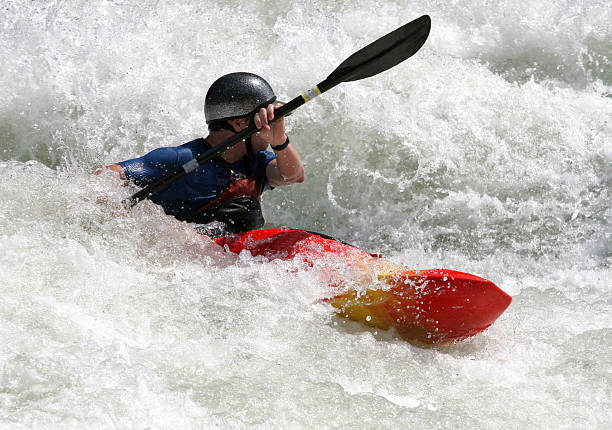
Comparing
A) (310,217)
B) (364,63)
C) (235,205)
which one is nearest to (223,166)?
(235,205)

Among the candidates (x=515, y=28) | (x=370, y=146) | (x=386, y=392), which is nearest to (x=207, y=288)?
(x=386, y=392)

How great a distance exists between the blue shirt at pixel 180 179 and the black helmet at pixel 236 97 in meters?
0.19

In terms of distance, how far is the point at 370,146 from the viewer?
4.69 meters

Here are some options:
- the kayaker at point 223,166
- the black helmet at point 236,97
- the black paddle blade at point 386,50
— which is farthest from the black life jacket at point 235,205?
the black paddle blade at point 386,50

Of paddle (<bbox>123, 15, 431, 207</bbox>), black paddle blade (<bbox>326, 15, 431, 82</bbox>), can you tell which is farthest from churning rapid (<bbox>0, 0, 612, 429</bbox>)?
black paddle blade (<bbox>326, 15, 431, 82</bbox>)

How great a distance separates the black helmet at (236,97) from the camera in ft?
9.65

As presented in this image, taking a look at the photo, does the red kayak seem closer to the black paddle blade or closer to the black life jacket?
the black life jacket

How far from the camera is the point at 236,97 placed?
2.94 m

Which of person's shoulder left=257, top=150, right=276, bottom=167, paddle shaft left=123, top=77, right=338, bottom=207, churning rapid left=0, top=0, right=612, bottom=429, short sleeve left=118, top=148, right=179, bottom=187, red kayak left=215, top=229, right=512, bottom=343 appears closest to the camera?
churning rapid left=0, top=0, right=612, bottom=429

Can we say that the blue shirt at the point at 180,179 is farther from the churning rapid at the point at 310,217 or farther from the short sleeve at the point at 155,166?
the churning rapid at the point at 310,217

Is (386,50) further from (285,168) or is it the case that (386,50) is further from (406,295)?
(406,295)

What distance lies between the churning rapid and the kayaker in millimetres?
128

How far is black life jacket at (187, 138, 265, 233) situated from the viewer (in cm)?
298

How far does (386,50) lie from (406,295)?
1.16m
